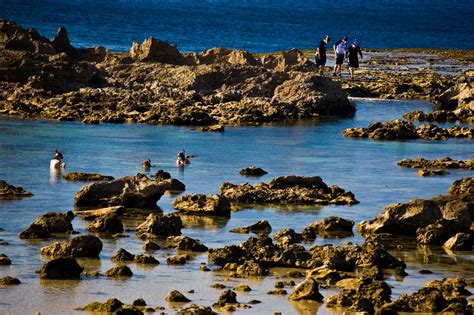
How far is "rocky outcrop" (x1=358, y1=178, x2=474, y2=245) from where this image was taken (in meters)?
23.7

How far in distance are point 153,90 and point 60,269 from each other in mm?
26796

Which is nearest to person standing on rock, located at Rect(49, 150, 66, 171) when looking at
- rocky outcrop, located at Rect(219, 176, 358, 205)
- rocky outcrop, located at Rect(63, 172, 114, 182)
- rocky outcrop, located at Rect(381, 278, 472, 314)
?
rocky outcrop, located at Rect(63, 172, 114, 182)

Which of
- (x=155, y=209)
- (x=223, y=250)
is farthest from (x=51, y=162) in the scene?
(x=223, y=250)

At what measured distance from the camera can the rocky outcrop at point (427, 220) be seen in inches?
933

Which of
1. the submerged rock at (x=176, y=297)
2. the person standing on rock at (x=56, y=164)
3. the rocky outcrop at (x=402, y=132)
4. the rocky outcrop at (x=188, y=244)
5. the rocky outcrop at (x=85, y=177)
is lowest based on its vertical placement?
the submerged rock at (x=176, y=297)

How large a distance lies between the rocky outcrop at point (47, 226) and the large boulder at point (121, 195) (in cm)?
251

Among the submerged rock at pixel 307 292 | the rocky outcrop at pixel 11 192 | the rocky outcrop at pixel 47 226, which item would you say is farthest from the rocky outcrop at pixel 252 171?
the submerged rock at pixel 307 292

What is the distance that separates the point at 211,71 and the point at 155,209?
21.9 meters

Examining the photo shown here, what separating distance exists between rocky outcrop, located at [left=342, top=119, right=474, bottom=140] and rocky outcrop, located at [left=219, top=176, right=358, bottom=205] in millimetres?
11979

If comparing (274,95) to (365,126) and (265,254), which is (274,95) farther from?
(265,254)

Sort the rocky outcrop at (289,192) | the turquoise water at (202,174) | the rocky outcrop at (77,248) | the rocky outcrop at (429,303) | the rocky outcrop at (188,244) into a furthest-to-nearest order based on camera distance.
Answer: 1. the rocky outcrop at (289,192)
2. the rocky outcrop at (188,244)
3. the rocky outcrop at (77,248)
4. the turquoise water at (202,174)
5. the rocky outcrop at (429,303)

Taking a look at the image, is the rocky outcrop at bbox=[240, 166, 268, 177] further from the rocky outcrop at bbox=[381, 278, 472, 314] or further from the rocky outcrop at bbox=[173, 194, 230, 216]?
the rocky outcrop at bbox=[381, 278, 472, 314]

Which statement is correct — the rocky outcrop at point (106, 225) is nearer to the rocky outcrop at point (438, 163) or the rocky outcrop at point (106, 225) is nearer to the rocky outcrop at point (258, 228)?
the rocky outcrop at point (258, 228)

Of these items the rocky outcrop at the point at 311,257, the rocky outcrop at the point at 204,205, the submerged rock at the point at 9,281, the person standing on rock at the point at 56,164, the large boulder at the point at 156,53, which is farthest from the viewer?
the large boulder at the point at 156,53
